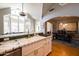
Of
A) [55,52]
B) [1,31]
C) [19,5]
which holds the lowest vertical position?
[55,52]

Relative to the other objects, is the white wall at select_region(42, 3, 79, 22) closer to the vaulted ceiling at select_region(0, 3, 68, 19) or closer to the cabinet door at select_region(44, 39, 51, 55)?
the vaulted ceiling at select_region(0, 3, 68, 19)

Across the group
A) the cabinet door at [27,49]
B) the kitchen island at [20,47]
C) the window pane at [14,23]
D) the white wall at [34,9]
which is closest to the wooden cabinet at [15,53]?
the kitchen island at [20,47]

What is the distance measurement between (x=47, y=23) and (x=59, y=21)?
0.23 meters

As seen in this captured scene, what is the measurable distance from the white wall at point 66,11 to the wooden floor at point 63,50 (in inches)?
21.8

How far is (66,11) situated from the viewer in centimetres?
221

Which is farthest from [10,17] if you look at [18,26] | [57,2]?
[57,2]

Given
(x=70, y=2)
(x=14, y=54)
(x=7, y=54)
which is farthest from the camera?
(x=70, y=2)

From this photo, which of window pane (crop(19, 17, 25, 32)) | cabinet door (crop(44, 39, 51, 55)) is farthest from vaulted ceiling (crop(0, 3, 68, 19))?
cabinet door (crop(44, 39, 51, 55))

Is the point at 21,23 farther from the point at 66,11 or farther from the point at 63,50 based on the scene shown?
the point at 63,50

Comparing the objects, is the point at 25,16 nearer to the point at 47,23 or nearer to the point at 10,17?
the point at 10,17

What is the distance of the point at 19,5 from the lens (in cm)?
214

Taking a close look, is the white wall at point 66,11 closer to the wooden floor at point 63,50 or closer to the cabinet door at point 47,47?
the wooden floor at point 63,50

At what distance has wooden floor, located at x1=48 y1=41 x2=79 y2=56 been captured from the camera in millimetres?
2294

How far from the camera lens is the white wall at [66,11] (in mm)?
2176
